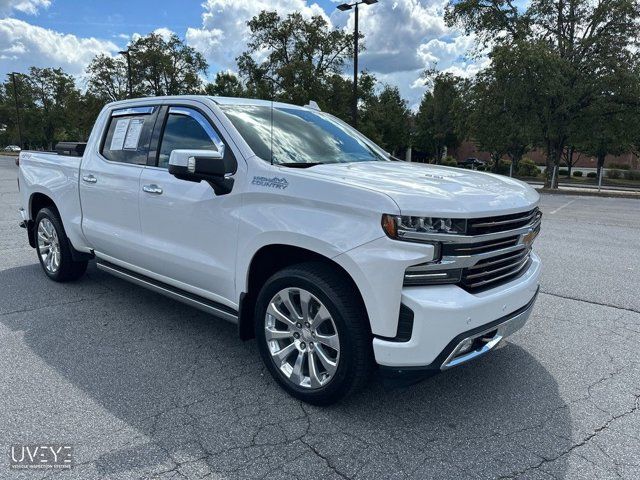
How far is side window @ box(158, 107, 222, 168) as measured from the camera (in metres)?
3.68

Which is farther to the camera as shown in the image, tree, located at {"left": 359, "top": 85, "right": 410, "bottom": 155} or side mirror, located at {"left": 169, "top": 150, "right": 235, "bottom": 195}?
tree, located at {"left": 359, "top": 85, "right": 410, "bottom": 155}

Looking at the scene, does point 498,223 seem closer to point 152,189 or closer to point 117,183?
point 152,189

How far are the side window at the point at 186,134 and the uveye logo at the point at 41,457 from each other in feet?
6.89

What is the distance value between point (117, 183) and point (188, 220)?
113 cm

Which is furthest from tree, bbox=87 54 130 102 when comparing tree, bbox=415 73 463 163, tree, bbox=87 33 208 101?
tree, bbox=415 73 463 163

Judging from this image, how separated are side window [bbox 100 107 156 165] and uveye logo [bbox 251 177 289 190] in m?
1.46

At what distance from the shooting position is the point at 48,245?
225 inches

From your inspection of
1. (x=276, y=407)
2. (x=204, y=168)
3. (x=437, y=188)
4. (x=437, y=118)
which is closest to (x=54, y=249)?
(x=204, y=168)

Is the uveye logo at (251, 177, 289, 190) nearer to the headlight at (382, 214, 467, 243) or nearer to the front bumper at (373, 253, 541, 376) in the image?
the headlight at (382, 214, 467, 243)

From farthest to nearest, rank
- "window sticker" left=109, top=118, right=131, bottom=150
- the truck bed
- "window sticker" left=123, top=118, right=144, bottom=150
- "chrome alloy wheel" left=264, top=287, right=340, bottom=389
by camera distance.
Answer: the truck bed
"window sticker" left=109, top=118, right=131, bottom=150
"window sticker" left=123, top=118, right=144, bottom=150
"chrome alloy wheel" left=264, top=287, right=340, bottom=389

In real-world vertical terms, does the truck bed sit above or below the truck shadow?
above

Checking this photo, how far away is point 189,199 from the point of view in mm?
3635

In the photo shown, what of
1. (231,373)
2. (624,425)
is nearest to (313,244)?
(231,373)

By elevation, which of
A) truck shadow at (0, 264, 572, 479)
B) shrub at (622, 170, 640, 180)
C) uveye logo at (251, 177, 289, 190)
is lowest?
shrub at (622, 170, 640, 180)
